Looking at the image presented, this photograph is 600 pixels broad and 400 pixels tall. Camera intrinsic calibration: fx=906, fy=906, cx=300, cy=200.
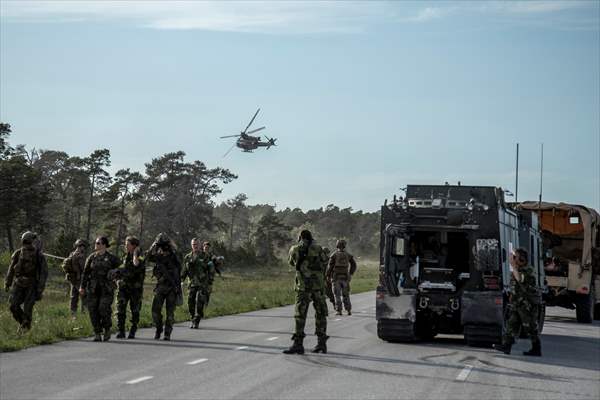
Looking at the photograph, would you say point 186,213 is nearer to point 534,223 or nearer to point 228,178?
point 228,178

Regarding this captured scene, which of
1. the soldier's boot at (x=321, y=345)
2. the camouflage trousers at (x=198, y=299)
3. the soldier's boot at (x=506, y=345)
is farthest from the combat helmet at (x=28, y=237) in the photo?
the soldier's boot at (x=506, y=345)

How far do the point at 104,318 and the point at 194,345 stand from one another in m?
1.70

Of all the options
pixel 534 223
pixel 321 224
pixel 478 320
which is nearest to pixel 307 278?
pixel 478 320

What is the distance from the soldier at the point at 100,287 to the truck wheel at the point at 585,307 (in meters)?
15.3

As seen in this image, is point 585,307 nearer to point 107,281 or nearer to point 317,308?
point 317,308

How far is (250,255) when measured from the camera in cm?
8894

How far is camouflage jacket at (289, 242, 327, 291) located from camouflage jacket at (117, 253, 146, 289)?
11.0ft

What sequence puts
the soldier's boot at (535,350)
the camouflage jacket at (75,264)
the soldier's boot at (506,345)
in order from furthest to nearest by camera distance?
the camouflage jacket at (75,264) < the soldier's boot at (506,345) < the soldier's boot at (535,350)

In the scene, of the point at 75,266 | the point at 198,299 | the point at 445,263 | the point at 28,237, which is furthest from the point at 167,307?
the point at 445,263

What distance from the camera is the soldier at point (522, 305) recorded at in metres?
15.5

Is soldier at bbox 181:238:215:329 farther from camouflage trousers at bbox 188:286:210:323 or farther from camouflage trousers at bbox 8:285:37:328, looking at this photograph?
camouflage trousers at bbox 8:285:37:328

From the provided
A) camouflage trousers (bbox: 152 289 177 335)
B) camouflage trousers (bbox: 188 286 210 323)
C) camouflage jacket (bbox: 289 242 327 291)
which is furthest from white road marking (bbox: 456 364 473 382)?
camouflage trousers (bbox: 188 286 210 323)

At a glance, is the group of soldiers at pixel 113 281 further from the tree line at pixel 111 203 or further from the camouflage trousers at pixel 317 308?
the tree line at pixel 111 203

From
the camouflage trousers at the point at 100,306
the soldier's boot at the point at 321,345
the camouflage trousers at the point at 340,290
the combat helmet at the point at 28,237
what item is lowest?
the soldier's boot at the point at 321,345
